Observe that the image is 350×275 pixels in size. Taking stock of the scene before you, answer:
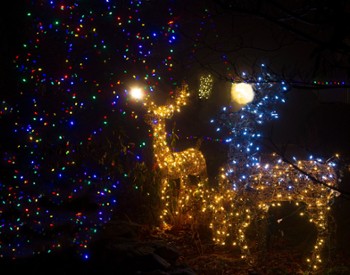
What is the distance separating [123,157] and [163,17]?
2717 mm

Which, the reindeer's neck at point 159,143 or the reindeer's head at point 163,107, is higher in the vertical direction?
the reindeer's head at point 163,107

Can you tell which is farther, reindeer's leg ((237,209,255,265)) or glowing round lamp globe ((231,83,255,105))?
glowing round lamp globe ((231,83,255,105))

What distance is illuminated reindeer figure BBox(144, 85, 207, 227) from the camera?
7207 millimetres

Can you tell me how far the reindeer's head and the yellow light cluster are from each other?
793 cm

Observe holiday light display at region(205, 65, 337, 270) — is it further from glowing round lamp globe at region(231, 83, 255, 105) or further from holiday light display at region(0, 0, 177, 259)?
glowing round lamp globe at region(231, 83, 255, 105)

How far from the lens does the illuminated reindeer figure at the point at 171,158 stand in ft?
23.6

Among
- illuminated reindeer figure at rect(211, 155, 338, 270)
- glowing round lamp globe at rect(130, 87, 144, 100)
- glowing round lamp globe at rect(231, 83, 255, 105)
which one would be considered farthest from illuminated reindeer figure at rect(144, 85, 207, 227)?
glowing round lamp globe at rect(231, 83, 255, 105)

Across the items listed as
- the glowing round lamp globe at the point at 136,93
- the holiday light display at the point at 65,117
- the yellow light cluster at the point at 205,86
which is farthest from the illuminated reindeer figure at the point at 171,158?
the yellow light cluster at the point at 205,86

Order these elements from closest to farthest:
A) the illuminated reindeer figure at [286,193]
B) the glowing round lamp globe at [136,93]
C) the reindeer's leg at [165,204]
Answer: the illuminated reindeer figure at [286,193] → the glowing round lamp globe at [136,93] → the reindeer's leg at [165,204]

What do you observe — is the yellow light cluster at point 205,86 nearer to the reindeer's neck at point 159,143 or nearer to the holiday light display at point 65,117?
the reindeer's neck at point 159,143

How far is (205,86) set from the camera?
1562 cm

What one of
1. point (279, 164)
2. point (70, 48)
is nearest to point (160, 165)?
point (279, 164)

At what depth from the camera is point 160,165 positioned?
7250mm

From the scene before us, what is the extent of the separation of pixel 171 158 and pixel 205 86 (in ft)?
29.2
